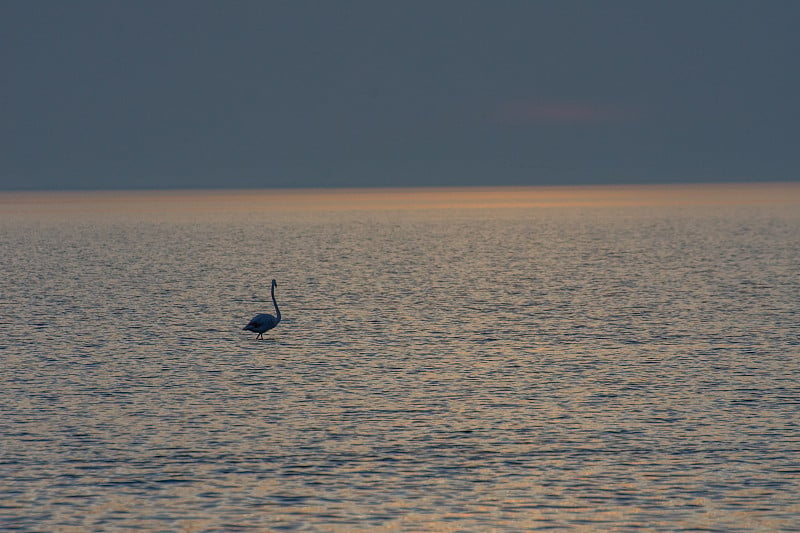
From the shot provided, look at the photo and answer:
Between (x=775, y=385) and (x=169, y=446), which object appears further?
(x=775, y=385)

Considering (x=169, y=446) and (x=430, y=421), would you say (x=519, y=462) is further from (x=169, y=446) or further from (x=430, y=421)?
(x=169, y=446)

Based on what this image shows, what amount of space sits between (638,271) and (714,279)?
735cm

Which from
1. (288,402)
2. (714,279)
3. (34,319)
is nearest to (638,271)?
(714,279)

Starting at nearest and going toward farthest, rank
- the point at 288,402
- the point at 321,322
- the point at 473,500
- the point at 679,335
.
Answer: the point at 473,500
the point at 288,402
the point at 679,335
the point at 321,322

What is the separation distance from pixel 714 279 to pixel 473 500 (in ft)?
144

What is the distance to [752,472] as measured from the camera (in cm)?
2033

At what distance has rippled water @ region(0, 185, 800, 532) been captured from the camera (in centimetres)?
1859

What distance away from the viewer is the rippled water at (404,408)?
61.0ft

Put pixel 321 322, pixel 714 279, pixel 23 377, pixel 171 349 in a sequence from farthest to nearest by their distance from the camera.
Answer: pixel 714 279 < pixel 321 322 < pixel 171 349 < pixel 23 377

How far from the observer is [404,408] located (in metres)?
25.8

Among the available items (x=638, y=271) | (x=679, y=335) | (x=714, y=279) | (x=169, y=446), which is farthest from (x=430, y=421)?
(x=638, y=271)

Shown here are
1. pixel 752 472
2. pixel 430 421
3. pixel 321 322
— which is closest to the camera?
pixel 752 472

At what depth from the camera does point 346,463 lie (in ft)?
69.3

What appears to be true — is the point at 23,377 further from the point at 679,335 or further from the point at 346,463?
the point at 679,335
